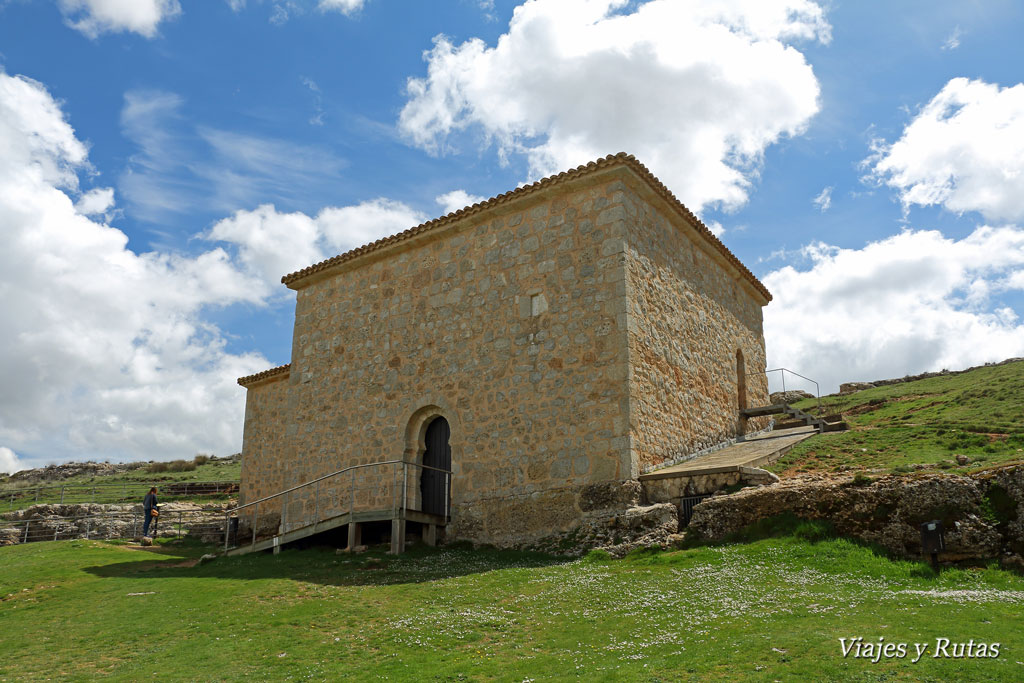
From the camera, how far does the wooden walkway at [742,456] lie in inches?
514

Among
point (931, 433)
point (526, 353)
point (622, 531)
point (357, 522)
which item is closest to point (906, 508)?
point (622, 531)

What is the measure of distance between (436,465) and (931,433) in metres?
10.3

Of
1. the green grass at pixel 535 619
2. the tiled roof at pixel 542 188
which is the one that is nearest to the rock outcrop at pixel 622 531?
the green grass at pixel 535 619

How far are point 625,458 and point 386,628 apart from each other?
219 inches

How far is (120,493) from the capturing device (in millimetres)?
32781

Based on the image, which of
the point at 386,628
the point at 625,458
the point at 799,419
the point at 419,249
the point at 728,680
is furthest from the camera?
the point at 799,419

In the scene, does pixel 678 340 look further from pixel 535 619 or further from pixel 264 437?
pixel 264 437

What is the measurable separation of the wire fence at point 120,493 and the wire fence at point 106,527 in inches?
235

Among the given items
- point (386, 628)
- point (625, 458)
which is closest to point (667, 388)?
point (625, 458)

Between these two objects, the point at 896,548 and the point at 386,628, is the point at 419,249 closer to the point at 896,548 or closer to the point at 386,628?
the point at 386,628

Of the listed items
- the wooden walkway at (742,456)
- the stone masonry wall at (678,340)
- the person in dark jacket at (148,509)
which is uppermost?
the stone masonry wall at (678,340)

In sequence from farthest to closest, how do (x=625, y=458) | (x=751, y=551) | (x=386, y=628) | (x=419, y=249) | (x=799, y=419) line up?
1. (x=799, y=419)
2. (x=419, y=249)
3. (x=625, y=458)
4. (x=751, y=551)
5. (x=386, y=628)

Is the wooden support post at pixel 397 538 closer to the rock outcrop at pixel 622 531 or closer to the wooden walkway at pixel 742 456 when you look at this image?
the rock outcrop at pixel 622 531

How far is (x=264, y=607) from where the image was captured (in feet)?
36.4
